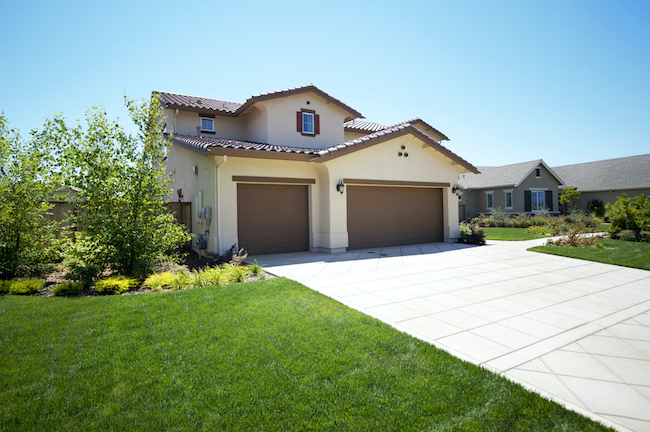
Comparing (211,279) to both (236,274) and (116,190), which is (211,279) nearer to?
(236,274)

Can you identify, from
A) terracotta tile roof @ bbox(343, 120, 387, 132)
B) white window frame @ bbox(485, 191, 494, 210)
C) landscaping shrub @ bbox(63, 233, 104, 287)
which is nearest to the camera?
landscaping shrub @ bbox(63, 233, 104, 287)

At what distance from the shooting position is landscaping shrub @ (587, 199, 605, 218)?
27.6 m

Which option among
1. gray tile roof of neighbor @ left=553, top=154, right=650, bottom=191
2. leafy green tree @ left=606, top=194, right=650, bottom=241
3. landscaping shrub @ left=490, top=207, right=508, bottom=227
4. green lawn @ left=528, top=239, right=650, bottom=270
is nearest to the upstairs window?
green lawn @ left=528, top=239, right=650, bottom=270

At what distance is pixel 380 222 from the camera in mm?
12812

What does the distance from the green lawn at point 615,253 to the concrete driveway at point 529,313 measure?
21.9 inches

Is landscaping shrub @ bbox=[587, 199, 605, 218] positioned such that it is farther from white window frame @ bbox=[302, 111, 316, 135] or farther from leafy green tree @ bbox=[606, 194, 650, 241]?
white window frame @ bbox=[302, 111, 316, 135]

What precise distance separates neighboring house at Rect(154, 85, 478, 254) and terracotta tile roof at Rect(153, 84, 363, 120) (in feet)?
0.15

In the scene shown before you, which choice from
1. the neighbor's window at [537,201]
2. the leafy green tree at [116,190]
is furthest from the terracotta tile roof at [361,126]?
the neighbor's window at [537,201]

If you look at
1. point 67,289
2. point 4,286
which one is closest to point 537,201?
point 67,289

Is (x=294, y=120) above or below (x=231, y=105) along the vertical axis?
below

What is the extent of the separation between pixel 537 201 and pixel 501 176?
139 inches

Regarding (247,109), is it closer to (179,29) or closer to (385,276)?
(179,29)

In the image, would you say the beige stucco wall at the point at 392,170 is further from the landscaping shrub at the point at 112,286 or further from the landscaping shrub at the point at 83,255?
the landscaping shrub at the point at 83,255

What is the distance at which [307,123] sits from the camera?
14.2 m
